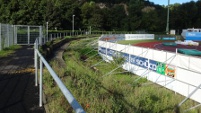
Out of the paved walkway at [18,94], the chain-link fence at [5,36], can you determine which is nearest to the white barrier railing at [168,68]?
the paved walkway at [18,94]

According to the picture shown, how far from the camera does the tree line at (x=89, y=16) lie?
84.9m

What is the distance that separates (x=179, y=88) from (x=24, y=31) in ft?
78.4

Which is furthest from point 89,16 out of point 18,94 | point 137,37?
point 18,94

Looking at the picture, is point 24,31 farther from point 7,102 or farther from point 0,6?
point 0,6

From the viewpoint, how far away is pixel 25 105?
6738mm

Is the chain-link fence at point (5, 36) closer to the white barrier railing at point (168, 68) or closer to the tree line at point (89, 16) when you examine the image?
the white barrier railing at point (168, 68)

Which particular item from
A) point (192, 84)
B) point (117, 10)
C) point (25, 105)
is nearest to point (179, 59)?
point (192, 84)

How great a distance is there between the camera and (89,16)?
102 m

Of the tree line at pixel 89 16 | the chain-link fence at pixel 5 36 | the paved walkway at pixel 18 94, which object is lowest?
the paved walkway at pixel 18 94

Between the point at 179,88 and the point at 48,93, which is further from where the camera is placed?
the point at 179,88

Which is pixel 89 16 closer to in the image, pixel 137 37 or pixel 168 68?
pixel 137 37

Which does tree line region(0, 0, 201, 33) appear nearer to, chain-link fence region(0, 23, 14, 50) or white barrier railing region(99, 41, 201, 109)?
chain-link fence region(0, 23, 14, 50)

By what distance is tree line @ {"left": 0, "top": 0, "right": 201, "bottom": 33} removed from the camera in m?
84.9

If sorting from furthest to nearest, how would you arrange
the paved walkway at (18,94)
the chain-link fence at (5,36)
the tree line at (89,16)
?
the tree line at (89,16), the chain-link fence at (5,36), the paved walkway at (18,94)
